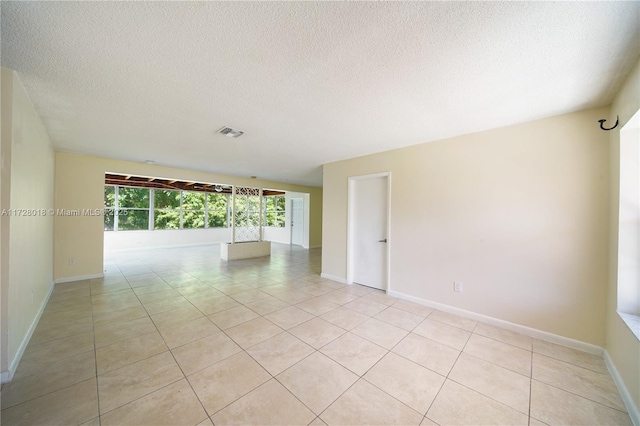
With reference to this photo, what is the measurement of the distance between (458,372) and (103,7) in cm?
339

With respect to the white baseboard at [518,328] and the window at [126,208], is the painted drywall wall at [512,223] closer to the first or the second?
the white baseboard at [518,328]

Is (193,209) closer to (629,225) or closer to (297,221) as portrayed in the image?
(297,221)

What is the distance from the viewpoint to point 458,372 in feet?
6.25

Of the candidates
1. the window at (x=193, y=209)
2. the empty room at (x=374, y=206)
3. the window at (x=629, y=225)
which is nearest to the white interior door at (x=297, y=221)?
the window at (x=193, y=209)

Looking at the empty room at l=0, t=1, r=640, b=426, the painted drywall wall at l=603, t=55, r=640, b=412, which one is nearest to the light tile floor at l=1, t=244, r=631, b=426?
the empty room at l=0, t=1, r=640, b=426

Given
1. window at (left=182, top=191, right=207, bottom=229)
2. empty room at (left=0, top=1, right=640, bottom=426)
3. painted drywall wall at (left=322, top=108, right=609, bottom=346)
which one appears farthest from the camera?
window at (left=182, top=191, right=207, bottom=229)

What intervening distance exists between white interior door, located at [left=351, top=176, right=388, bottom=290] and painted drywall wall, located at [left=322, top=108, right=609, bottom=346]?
0.29m

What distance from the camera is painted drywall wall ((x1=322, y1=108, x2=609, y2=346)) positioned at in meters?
2.22

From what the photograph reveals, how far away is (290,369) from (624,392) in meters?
2.45

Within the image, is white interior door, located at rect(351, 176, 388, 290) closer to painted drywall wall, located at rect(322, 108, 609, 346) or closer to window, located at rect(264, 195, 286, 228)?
painted drywall wall, located at rect(322, 108, 609, 346)

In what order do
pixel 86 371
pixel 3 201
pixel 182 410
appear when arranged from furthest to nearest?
pixel 86 371, pixel 3 201, pixel 182 410

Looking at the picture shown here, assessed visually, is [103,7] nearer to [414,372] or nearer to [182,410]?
[182,410]

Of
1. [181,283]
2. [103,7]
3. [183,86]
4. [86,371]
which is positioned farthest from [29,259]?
[103,7]

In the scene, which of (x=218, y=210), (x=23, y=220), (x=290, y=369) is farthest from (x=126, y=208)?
(x=290, y=369)
